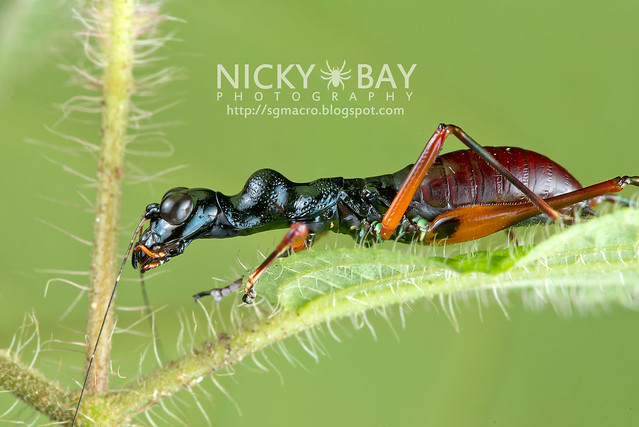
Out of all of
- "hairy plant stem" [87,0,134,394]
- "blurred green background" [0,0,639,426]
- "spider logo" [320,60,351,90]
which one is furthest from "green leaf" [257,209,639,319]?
"spider logo" [320,60,351,90]

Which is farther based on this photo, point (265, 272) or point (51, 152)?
point (51, 152)

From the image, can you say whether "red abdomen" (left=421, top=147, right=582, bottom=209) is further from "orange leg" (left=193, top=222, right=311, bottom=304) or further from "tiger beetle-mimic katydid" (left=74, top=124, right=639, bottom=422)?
"orange leg" (left=193, top=222, right=311, bottom=304)

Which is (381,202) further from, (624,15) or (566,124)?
(624,15)

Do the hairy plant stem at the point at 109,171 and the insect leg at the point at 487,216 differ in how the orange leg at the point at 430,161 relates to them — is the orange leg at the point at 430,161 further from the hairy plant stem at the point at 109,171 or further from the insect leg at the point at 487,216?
the hairy plant stem at the point at 109,171

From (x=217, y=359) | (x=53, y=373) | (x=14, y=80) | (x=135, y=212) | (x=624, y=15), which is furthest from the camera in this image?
(x=624, y=15)

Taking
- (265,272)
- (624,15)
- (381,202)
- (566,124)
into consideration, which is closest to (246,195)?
(381,202)

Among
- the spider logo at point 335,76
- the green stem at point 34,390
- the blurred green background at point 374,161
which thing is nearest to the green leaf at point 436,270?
the green stem at point 34,390
